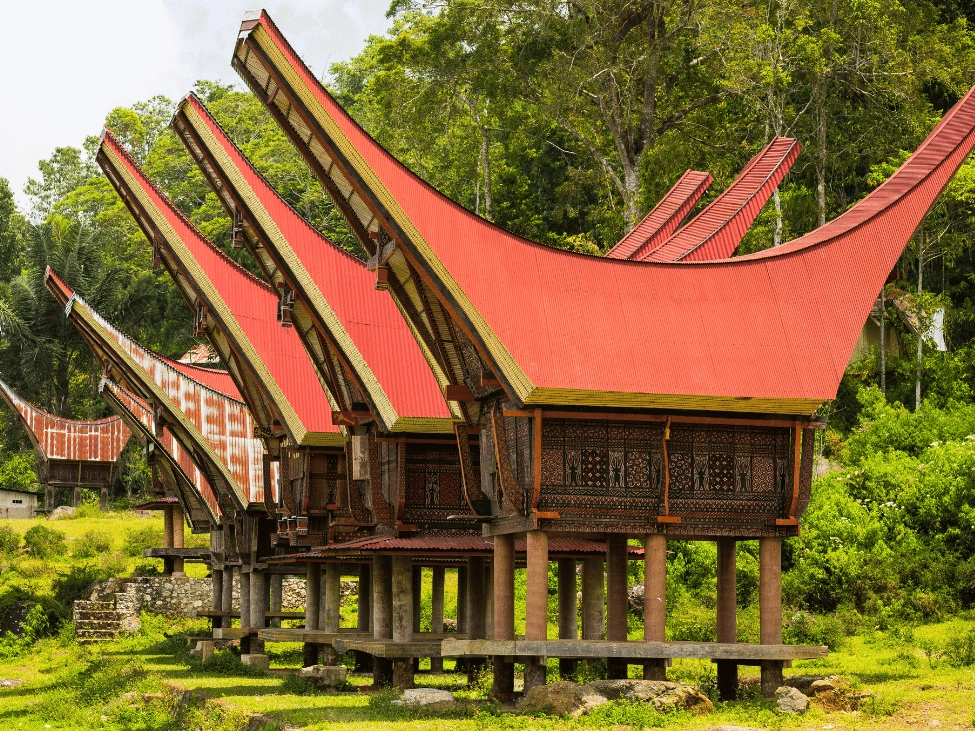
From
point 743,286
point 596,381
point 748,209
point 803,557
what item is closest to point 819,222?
point 803,557

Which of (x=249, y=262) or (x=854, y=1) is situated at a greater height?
(x=854, y=1)

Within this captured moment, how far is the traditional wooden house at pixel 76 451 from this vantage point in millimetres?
46719

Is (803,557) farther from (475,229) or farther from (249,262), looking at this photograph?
(249,262)

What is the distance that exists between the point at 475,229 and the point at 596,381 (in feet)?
7.66

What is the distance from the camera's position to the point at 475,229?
53.1ft

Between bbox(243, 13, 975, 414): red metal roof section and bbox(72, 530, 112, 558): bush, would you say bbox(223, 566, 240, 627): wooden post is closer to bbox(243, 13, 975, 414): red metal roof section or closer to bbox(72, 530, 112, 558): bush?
bbox(72, 530, 112, 558): bush

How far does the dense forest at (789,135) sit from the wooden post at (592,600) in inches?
206

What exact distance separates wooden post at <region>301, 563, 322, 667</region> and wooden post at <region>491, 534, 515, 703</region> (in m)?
9.87

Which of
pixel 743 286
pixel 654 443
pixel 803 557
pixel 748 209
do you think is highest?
pixel 748 209

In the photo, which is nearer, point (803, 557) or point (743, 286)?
point (743, 286)

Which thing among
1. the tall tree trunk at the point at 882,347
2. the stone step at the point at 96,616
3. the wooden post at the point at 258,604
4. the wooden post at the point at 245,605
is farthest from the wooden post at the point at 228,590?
the tall tree trunk at the point at 882,347

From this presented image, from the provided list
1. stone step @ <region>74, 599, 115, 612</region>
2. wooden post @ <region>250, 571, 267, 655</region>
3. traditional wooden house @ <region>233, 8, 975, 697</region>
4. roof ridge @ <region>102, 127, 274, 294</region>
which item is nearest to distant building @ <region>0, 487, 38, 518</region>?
stone step @ <region>74, 599, 115, 612</region>

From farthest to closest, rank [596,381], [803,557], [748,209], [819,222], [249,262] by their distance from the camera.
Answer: [249,262] → [819,222] → [803,557] → [748,209] → [596,381]

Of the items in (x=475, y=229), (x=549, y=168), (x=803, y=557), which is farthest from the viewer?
(x=549, y=168)
